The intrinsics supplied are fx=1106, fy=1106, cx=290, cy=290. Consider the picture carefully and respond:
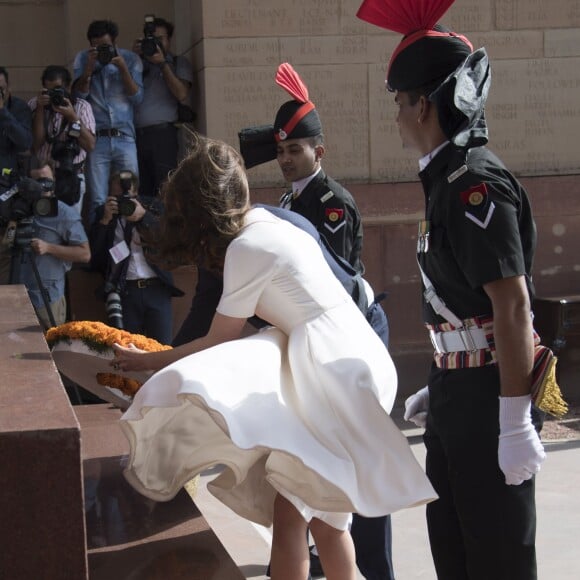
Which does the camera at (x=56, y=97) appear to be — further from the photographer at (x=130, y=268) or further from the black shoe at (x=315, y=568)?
the black shoe at (x=315, y=568)

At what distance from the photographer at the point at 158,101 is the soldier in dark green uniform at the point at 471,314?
5.18 m

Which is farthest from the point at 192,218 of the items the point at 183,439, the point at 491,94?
the point at 491,94

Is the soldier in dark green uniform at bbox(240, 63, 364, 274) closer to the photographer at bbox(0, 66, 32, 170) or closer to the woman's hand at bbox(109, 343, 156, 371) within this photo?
the woman's hand at bbox(109, 343, 156, 371)

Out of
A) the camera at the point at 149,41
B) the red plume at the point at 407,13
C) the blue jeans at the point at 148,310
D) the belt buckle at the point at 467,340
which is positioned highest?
the camera at the point at 149,41

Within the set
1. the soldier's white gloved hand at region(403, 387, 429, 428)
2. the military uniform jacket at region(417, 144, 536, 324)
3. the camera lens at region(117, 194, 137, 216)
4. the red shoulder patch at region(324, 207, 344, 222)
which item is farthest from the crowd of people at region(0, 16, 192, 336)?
the military uniform jacket at region(417, 144, 536, 324)

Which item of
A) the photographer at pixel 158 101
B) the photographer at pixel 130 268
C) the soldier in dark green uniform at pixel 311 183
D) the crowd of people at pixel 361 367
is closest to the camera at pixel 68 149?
the photographer at pixel 130 268

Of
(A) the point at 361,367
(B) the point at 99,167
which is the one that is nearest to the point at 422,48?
(A) the point at 361,367

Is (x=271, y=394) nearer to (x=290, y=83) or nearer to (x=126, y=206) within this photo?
(x=290, y=83)

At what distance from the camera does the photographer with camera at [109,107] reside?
7859 millimetres

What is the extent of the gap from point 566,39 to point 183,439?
6046mm

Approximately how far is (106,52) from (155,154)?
3.02 feet

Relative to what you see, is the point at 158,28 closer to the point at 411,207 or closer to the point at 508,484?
the point at 411,207

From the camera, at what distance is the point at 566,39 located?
328 inches

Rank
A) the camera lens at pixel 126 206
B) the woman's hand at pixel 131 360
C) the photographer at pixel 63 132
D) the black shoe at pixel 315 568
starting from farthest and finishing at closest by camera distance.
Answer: the photographer at pixel 63 132
the camera lens at pixel 126 206
the black shoe at pixel 315 568
the woman's hand at pixel 131 360
